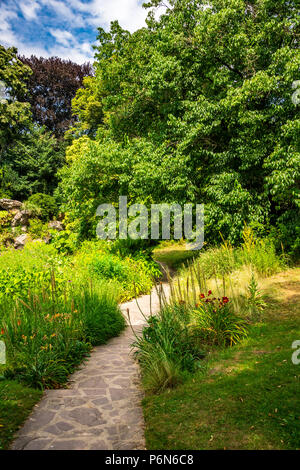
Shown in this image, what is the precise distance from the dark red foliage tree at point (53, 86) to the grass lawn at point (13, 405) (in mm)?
26485

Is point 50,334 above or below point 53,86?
below

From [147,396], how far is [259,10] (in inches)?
425

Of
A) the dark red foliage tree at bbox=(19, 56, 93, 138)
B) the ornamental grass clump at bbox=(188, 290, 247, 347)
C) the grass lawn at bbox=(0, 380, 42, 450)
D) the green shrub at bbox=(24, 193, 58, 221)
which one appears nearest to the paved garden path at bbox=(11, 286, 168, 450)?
the grass lawn at bbox=(0, 380, 42, 450)

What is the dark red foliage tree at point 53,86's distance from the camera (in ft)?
87.8

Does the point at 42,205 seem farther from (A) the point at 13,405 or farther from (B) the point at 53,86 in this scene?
(A) the point at 13,405

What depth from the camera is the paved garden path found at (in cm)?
262

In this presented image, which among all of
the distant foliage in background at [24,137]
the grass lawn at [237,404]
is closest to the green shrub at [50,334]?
the grass lawn at [237,404]

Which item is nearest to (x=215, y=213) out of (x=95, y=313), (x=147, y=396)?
(x=95, y=313)

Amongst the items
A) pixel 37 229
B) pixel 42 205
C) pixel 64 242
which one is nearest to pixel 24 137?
pixel 42 205

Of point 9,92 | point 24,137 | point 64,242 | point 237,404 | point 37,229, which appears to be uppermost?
point 9,92

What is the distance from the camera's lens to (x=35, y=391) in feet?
11.4

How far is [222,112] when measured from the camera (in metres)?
9.02

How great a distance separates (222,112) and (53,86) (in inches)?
920
